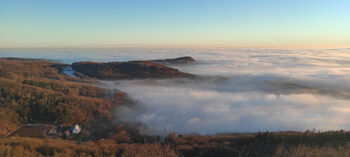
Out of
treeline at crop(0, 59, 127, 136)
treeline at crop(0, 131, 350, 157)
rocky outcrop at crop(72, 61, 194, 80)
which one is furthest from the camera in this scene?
rocky outcrop at crop(72, 61, 194, 80)

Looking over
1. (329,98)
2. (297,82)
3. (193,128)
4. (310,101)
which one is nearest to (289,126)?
(193,128)

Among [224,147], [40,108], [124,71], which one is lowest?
Answer: [224,147]

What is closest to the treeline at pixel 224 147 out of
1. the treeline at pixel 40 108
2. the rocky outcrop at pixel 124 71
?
the treeline at pixel 40 108

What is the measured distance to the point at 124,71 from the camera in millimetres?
78938

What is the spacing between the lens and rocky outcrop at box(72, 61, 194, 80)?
72.6 m

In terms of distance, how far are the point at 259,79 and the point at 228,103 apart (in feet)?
128

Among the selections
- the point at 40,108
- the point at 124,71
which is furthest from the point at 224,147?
the point at 124,71

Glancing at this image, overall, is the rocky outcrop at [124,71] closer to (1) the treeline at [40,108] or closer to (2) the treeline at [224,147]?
(1) the treeline at [40,108]

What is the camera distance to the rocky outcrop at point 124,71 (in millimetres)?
72562

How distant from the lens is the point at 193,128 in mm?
27875

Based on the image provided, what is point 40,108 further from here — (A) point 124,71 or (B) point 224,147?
(A) point 124,71

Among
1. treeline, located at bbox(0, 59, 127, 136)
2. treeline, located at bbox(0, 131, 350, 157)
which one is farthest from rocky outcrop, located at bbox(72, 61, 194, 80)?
treeline, located at bbox(0, 131, 350, 157)

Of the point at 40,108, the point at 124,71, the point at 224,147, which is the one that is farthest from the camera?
the point at 124,71

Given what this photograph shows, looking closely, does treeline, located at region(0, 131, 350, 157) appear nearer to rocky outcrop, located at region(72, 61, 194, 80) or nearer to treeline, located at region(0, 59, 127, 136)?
treeline, located at region(0, 59, 127, 136)
